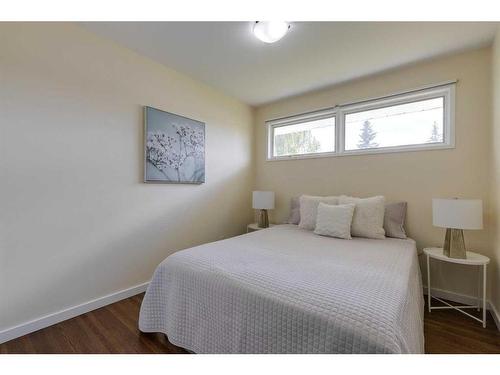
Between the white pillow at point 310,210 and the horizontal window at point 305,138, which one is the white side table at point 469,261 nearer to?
the white pillow at point 310,210

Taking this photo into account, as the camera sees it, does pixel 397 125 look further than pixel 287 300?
Yes

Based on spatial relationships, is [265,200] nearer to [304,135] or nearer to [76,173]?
[304,135]

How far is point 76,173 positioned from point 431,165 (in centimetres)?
325

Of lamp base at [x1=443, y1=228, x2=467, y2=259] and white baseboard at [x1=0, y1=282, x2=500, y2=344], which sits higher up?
lamp base at [x1=443, y1=228, x2=467, y2=259]

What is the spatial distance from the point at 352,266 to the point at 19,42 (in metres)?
2.68

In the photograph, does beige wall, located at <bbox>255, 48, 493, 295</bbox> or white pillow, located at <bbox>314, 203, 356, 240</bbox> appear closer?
beige wall, located at <bbox>255, 48, 493, 295</bbox>

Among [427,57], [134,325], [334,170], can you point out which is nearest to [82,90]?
[134,325]

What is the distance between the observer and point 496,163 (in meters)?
1.78

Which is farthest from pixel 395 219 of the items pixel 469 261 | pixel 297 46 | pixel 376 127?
pixel 297 46

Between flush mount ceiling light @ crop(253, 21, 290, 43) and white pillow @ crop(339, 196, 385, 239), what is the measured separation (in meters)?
1.73

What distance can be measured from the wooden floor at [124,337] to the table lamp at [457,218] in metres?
0.54

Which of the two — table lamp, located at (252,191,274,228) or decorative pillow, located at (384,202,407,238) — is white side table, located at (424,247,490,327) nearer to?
decorative pillow, located at (384,202,407,238)

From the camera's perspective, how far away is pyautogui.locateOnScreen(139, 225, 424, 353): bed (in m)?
0.88

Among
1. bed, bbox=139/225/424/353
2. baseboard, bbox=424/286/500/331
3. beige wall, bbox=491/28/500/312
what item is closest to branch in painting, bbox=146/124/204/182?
bed, bbox=139/225/424/353
